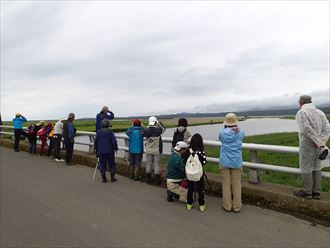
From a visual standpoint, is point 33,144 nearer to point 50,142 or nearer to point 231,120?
point 50,142

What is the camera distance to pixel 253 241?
425cm

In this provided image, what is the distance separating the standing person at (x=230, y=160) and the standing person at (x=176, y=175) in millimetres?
891

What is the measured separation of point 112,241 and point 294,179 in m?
6.47

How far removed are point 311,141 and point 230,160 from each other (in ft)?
4.57

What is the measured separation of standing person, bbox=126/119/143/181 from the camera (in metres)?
8.10

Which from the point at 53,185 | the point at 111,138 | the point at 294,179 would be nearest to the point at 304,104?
the point at 294,179

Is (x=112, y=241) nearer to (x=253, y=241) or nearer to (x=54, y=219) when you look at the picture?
(x=54, y=219)

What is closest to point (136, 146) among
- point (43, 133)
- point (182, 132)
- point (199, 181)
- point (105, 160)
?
point (105, 160)

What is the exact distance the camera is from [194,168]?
226 inches

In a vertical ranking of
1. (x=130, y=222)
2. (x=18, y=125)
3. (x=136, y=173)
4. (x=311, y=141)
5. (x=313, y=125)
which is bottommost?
Result: (x=130, y=222)

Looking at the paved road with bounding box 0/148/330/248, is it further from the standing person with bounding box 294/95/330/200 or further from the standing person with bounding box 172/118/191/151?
the standing person with bounding box 172/118/191/151

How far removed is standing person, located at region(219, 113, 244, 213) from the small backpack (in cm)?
43

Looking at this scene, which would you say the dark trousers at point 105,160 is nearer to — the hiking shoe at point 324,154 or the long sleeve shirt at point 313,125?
the long sleeve shirt at point 313,125

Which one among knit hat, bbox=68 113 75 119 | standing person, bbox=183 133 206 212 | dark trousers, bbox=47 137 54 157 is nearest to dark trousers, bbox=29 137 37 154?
dark trousers, bbox=47 137 54 157
